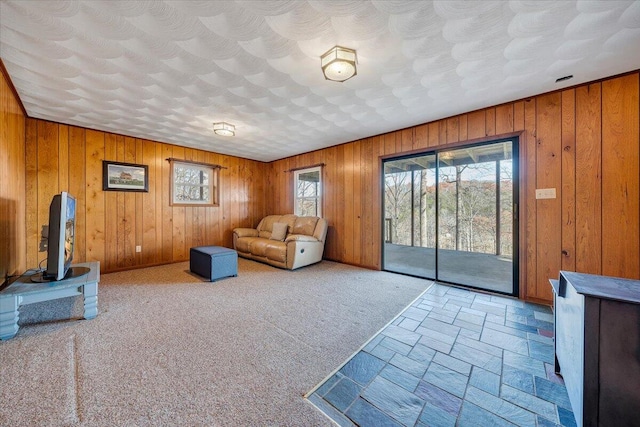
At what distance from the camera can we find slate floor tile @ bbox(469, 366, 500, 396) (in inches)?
56.4

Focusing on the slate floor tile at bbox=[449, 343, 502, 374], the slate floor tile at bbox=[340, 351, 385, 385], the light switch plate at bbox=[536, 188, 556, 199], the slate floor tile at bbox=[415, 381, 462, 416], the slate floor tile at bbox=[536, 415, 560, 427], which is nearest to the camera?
the slate floor tile at bbox=[536, 415, 560, 427]

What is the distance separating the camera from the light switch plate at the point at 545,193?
2623 millimetres

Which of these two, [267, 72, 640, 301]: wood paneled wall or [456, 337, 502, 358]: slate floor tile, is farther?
[267, 72, 640, 301]: wood paneled wall

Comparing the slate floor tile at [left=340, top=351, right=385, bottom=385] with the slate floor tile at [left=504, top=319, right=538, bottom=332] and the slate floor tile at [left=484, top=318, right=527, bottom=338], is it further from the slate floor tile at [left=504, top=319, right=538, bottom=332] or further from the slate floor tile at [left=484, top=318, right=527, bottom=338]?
the slate floor tile at [left=504, top=319, right=538, bottom=332]

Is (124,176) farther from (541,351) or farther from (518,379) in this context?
(541,351)

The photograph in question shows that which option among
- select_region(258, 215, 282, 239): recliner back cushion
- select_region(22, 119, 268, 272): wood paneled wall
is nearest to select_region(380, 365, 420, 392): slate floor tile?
Answer: select_region(258, 215, 282, 239): recliner back cushion

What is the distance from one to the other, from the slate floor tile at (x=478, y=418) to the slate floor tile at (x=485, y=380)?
0.64 ft

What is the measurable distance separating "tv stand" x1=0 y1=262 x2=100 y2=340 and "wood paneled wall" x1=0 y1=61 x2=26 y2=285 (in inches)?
26.7

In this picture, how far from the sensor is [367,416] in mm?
1253

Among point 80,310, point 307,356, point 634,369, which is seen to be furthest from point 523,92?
point 80,310

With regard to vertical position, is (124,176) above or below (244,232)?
above

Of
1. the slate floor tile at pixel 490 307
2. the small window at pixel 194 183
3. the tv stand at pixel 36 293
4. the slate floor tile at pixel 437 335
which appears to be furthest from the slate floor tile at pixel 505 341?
the small window at pixel 194 183

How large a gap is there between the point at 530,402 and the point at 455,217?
513cm

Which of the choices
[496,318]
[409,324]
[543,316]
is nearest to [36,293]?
[409,324]
